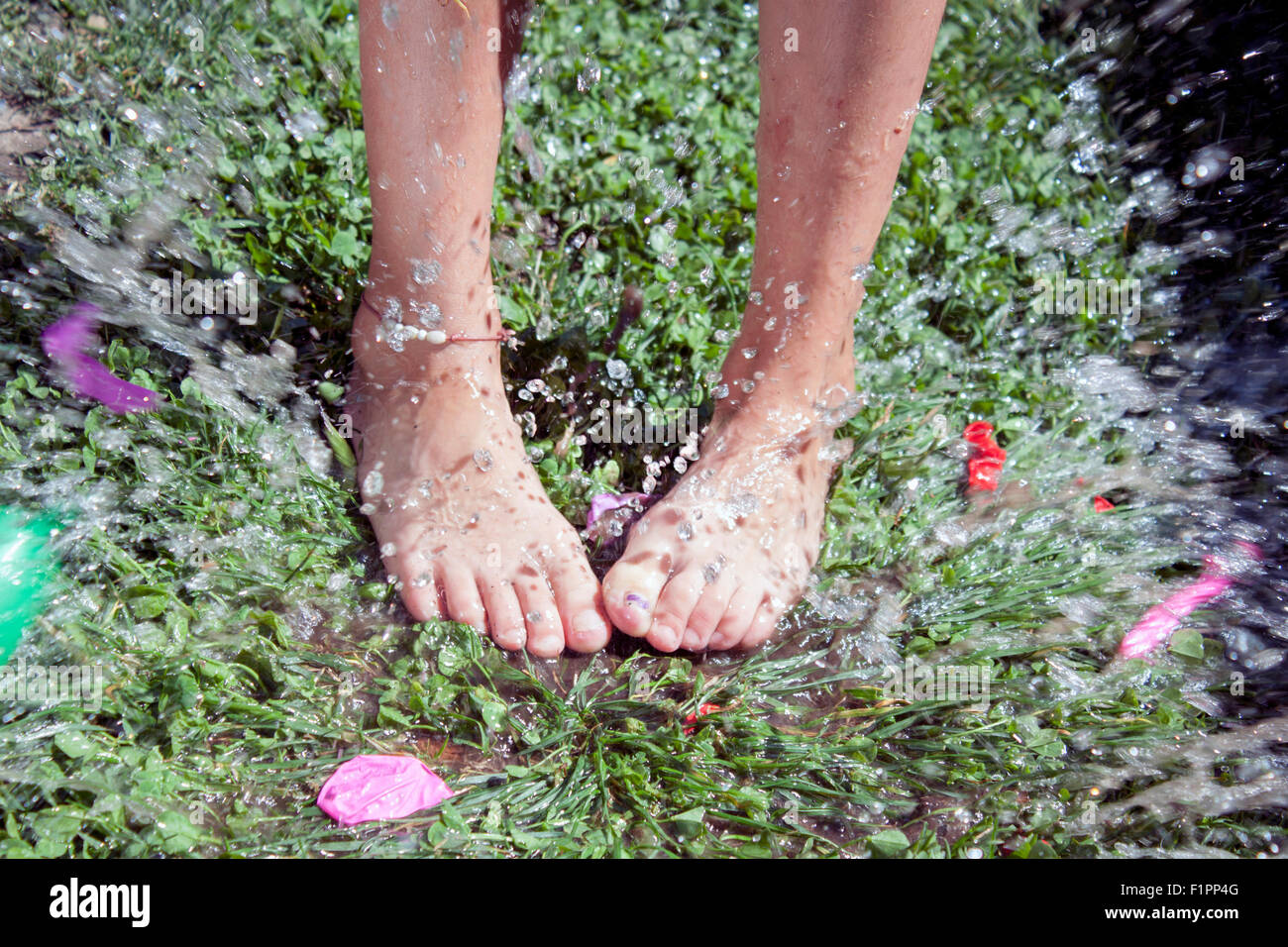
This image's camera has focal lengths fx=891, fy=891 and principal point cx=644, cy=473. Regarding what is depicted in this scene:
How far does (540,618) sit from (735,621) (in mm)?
407

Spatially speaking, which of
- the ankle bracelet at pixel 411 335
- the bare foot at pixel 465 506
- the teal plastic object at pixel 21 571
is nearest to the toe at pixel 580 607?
the bare foot at pixel 465 506

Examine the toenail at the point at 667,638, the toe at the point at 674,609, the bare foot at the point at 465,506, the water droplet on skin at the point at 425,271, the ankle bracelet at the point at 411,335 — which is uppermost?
the water droplet on skin at the point at 425,271

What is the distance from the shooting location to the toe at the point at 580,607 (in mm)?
1828

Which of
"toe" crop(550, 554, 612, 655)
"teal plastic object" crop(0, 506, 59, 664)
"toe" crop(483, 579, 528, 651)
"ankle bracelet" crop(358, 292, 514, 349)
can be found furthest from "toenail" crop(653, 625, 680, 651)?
"teal plastic object" crop(0, 506, 59, 664)

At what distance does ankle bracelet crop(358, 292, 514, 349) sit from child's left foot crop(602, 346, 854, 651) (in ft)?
1.82

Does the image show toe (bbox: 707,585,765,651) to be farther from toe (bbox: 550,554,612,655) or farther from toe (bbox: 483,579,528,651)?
toe (bbox: 483,579,528,651)

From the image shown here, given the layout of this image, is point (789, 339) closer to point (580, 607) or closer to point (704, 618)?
point (704, 618)

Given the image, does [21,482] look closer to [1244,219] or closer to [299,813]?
[299,813]

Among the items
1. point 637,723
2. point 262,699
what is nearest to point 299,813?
point 262,699

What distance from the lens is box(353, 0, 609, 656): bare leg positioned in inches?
68.0

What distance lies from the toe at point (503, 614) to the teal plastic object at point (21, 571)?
0.84 m

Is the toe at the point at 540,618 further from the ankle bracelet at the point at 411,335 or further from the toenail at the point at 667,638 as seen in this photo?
the ankle bracelet at the point at 411,335

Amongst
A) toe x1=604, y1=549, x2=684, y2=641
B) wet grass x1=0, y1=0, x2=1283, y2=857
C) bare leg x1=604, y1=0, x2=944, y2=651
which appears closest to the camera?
wet grass x1=0, y1=0, x2=1283, y2=857

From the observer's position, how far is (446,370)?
196cm
